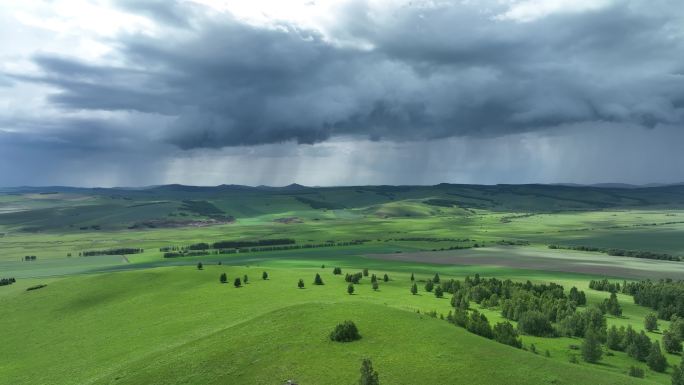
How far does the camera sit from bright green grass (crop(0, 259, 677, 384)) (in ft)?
208

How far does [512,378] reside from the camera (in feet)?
194

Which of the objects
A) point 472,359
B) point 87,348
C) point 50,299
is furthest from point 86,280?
point 472,359

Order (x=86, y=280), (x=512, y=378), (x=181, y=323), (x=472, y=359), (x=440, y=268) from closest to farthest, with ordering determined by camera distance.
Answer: (x=512, y=378) → (x=472, y=359) → (x=181, y=323) → (x=86, y=280) → (x=440, y=268)

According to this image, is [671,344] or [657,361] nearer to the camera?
[657,361]

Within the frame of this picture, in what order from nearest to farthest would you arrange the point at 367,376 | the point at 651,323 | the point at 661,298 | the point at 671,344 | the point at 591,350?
the point at 367,376
the point at 591,350
the point at 671,344
the point at 651,323
the point at 661,298

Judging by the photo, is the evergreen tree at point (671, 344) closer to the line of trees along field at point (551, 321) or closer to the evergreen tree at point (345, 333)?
the line of trees along field at point (551, 321)

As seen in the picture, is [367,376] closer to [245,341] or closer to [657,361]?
[245,341]

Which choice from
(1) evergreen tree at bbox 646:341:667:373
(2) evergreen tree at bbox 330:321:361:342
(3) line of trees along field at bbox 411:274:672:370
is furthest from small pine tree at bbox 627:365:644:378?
(2) evergreen tree at bbox 330:321:361:342

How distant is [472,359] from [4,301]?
472 feet

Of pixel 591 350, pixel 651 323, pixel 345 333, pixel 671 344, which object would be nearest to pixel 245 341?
pixel 345 333

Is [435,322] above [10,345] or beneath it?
above

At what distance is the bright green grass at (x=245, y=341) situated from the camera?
63.3 m

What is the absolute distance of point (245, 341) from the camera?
2997 inches

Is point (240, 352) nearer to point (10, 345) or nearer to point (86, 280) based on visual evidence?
point (10, 345)
